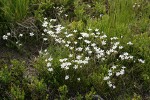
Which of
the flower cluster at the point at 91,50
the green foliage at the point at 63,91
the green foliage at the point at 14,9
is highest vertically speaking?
the green foliage at the point at 14,9

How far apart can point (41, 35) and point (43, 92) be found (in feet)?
4.40

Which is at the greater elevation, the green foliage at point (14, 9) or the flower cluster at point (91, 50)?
the green foliage at point (14, 9)

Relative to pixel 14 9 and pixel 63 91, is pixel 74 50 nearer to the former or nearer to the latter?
pixel 63 91

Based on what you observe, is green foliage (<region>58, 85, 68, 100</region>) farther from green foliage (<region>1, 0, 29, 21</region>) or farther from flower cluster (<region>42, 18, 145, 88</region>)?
green foliage (<region>1, 0, 29, 21</region>)

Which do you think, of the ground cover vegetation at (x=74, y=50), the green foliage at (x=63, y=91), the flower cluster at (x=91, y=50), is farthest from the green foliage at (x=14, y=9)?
the green foliage at (x=63, y=91)

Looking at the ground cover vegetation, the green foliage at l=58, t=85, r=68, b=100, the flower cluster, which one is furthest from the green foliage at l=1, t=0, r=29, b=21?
the green foliage at l=58, t=85, r=68, b=100

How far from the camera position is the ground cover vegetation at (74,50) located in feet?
14.2

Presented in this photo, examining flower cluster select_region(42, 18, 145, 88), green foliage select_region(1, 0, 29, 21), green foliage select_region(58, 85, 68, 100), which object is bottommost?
green foliage select_region(58, 85, 68, 100)

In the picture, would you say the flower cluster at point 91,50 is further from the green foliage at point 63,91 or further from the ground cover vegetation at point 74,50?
the green foliage at point 63,91

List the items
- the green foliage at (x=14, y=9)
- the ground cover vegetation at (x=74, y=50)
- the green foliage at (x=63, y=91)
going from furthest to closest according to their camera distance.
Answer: the green foliage at (x=14, y=9), the ground cover vegetation at (x=74, y=50), the green foliage at (x=63, y=91)

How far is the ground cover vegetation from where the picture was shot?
14.2 ft

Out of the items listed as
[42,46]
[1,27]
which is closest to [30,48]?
[42,46]

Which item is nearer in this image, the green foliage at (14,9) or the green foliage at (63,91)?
the green foliage at (63,91)

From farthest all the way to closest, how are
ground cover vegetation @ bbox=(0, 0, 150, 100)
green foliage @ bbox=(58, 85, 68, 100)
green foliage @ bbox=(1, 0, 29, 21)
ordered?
1. green foliage @ bbox=(1, 0, 29, 21)
2. ground cover vegetation @ bbox=(0, 0, 150, 100)
3. green foliage @ bbox=(58, 85, 68, 100)
